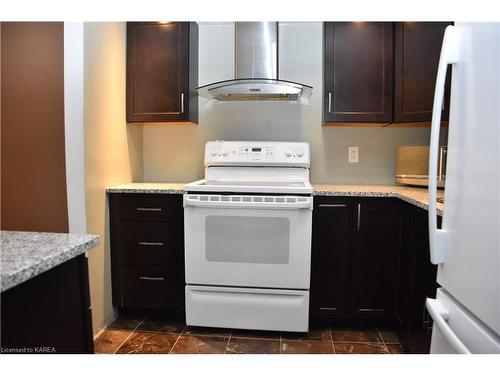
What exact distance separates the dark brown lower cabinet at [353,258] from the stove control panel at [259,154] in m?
0.46

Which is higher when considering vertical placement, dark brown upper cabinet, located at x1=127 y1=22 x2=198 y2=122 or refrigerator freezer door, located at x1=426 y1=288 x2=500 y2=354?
dark brown upper cabinet, located at x1=127 y1=22 x2=198 y2=122

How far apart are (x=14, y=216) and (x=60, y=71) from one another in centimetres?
79

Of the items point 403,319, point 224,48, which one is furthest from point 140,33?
point 403,319

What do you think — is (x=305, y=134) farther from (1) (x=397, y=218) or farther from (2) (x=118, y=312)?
(2) (x=118, y=312)

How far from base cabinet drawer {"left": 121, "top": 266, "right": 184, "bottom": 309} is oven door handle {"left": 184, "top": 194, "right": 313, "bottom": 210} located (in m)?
0.50

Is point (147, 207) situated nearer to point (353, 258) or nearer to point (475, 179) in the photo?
point (353, 258)

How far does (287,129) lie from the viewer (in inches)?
111

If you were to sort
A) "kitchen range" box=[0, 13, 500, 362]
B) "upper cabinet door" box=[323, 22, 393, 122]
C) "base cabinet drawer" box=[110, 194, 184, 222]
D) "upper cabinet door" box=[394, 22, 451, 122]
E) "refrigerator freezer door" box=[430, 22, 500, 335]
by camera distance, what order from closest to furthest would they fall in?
"refrigerator freezer door" box=[430, 22, 500, 335] → "kitchen range" box=[0, 13, 500, 362] → "upper cabinet door" box=[394, 22, 451, 122] → "base cabinet drawer" box=[110, 194, 184, 222] → "upper cabinet door" box=[323, 22, 393, 122]

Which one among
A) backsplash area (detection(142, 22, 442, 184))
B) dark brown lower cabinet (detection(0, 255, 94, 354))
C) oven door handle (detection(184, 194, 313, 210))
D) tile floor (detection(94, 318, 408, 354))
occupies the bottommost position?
tile floor (detection(94, 318, 408, 354))

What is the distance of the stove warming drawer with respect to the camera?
219cm

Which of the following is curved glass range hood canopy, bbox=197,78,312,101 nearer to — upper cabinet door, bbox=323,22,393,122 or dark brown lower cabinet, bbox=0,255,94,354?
upper cabinet door, bbox=323,22,393,122

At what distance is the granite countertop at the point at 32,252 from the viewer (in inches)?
25.2

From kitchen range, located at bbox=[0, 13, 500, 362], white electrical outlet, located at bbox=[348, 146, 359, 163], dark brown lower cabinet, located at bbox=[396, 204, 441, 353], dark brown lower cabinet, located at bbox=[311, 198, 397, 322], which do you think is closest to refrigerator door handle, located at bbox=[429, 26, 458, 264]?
kitchen range, located at bbox=[0, 13, 500, 362]

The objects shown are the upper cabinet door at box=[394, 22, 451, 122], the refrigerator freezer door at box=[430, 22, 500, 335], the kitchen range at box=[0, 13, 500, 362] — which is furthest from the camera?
the upper cabinet door at box=[394, 22, 451, 122]
